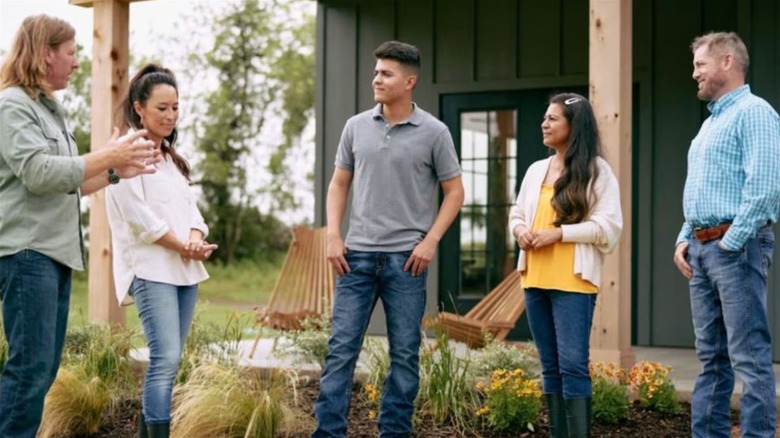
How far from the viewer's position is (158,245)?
161 inches

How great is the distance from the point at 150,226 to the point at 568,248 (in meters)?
1.61

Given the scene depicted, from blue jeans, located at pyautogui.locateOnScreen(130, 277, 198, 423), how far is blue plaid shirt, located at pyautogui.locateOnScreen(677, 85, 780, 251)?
6.60ft

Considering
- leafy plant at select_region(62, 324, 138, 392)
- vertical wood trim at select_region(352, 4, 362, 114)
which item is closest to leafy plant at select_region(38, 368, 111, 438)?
leafy plant at select_region(62, 324, 138, 392)

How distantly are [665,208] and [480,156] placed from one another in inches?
60.8

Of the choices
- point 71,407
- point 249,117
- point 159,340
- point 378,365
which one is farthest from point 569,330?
point 249,117

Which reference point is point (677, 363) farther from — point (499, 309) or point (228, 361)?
point (228, 361)

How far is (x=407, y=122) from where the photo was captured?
4.46m

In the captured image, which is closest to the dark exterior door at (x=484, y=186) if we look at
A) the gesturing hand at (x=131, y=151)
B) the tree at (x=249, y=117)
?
the gesturing hand at (x=131, y=151)

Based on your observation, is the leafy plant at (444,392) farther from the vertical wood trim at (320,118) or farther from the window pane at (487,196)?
the vertical wood trim at (320,118)

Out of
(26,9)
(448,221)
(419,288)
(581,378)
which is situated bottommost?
(581,378)

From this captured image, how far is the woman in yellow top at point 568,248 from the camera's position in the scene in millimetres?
4273

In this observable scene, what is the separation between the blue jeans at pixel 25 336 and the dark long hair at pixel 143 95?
2.89ft

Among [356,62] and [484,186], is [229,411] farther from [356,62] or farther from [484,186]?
[356,62]

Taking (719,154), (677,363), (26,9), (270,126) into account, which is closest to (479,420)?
(719,154)
